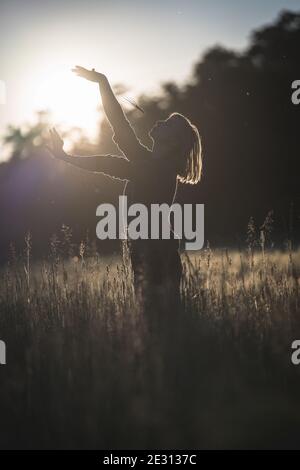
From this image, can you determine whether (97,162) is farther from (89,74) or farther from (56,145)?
(89,74)

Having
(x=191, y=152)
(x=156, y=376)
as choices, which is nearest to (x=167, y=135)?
(x=191, y=152)

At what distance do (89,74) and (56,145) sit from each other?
2.19ft

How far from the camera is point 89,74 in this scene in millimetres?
5887

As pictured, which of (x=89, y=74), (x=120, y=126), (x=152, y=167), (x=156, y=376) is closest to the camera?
(x=156, y=376)

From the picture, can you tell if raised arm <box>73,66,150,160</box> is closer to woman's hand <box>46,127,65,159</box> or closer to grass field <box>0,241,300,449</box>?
woman's hand <box>46,127,65,159</box>

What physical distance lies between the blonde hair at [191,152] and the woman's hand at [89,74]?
66 centimetres

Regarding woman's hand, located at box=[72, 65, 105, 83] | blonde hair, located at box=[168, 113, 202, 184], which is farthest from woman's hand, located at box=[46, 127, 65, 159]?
blonde hair, located at box=[168, 113, 202, 184]

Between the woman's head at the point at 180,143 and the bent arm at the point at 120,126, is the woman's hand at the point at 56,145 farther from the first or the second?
the woman's head at the point at 180,143

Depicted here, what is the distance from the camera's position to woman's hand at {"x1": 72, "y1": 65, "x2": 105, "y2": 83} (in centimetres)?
587

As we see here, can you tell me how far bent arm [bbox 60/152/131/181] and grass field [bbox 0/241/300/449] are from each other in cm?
107

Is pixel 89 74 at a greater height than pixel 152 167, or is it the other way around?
pixel 89 74

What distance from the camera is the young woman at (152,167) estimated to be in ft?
18.5

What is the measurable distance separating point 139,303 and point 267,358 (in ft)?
3.29
